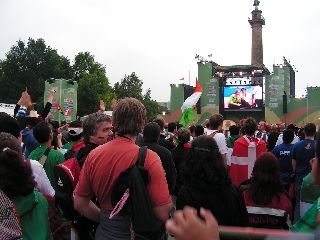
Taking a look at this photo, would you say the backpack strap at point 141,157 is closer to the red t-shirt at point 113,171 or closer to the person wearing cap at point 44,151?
the red t-shirt at point 113,171

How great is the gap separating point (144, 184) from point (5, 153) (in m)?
1.09

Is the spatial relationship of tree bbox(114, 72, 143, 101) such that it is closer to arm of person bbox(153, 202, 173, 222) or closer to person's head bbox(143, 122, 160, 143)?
person's head bbox(143, 122, 160, 143)

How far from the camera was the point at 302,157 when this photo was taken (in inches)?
243

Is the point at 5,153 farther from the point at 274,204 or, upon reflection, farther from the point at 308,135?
the point at 308,135

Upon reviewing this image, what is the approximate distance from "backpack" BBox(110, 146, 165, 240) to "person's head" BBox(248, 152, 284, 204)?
4.46ft

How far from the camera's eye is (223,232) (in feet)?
4.59

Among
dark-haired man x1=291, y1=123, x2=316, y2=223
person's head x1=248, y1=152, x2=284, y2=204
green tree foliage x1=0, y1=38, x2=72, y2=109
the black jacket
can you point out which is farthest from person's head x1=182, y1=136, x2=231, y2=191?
green tree foliage x1=0, y1=38, x2=72, y2=109

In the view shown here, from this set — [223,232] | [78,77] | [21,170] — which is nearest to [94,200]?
[21,170]

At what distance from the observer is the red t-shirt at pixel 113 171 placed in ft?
9.16

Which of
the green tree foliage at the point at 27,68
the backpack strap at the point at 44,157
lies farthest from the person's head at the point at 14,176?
the green tree foliage at the point at 27,68

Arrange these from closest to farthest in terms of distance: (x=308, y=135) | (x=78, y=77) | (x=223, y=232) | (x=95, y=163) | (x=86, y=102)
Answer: (x=223, y=232) < (x=95, y=163) < (x=308, y=135) < (x=86, y=102) < (x=78, y=77)

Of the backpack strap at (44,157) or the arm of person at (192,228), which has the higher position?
the arm of person at (192,228)

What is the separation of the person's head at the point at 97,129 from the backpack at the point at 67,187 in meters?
0.32

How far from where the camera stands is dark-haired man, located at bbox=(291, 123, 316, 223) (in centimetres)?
608
